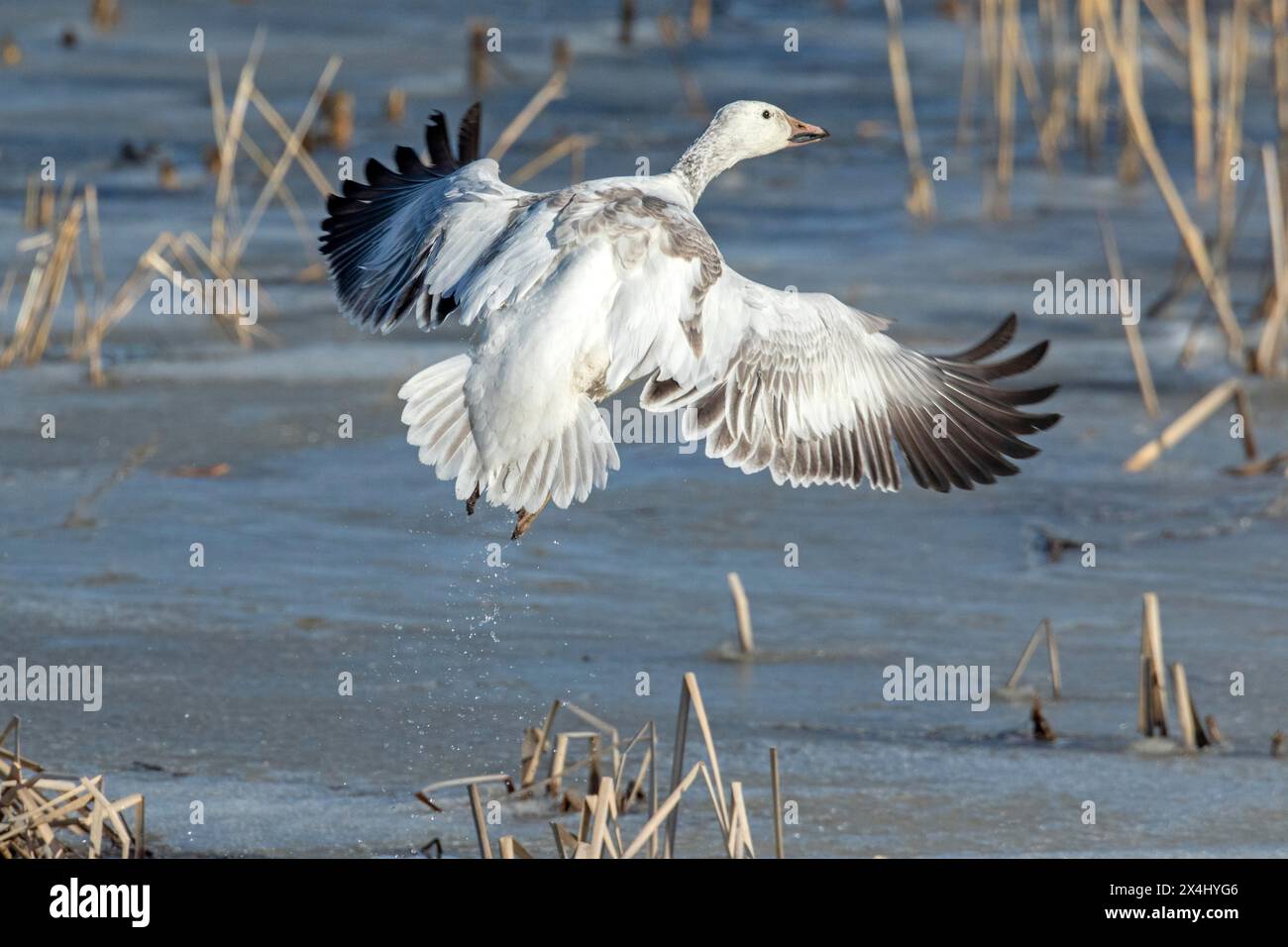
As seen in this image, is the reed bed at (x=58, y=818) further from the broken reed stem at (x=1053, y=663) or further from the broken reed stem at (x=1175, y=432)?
the broken reed stem at (x=1175, y=432)

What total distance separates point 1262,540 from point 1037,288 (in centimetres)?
314

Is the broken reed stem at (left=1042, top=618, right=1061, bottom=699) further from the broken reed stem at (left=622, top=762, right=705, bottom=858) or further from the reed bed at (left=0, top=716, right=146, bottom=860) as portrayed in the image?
the reed bed at (left=0, top=716, right=146, bottom=860)

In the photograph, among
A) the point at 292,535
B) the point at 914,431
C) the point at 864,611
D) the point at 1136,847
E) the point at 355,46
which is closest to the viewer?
the point at 1136,847

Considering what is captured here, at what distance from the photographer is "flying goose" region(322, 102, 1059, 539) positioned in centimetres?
486

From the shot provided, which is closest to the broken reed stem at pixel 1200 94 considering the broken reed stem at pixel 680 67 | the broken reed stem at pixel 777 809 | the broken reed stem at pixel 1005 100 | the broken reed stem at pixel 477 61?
the broken reed stem at pixel 1005 100

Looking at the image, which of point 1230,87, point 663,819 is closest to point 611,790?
point 663,819

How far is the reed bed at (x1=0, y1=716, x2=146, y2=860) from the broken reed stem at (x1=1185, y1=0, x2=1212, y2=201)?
6.85m

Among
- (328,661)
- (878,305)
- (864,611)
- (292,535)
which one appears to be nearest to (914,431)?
(864,611)

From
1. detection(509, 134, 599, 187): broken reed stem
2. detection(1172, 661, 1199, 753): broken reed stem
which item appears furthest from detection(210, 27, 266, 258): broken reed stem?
detection(1172, 661, 1199, 753): broken reed stem

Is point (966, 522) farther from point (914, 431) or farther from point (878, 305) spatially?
point (878, 305)

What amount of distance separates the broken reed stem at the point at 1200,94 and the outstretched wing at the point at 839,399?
4.59 m

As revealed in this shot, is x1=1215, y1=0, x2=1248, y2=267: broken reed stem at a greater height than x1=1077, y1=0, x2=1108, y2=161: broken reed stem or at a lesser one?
lesser

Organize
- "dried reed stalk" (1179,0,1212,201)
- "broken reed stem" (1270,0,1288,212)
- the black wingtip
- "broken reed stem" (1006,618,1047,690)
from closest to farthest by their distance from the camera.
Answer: "broken reed stem" (1006,618,1047,690), the black wingtip, "broken reed stem" (1270,0,1288,212), "dried reed stalk" (1179,0,1212,201)

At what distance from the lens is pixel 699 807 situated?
191 inches
